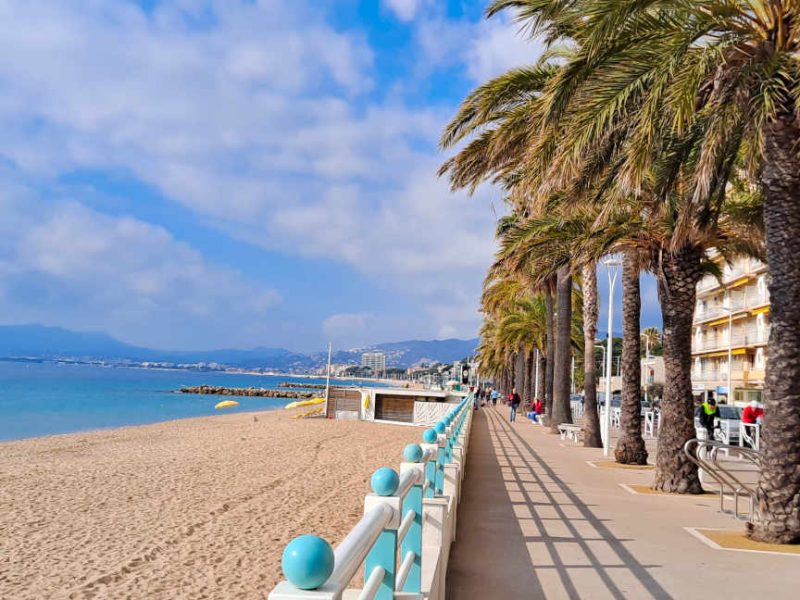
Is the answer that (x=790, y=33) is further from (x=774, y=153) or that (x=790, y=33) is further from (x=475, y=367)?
(x=475, y=367)

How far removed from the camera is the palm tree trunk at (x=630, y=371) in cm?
1455

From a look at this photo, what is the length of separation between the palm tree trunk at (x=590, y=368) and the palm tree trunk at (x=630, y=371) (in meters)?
4.04

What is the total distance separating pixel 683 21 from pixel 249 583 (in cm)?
815

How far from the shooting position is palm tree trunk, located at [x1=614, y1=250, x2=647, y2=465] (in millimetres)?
14555

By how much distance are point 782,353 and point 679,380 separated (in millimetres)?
3442

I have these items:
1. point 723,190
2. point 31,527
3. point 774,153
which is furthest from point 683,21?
point 31,527

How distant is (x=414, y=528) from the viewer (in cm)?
386

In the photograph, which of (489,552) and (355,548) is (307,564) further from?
(489,552)

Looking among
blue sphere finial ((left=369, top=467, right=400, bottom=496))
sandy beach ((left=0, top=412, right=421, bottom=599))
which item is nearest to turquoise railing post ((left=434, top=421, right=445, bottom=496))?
sandy beach ((left=0, top=412, right=421, bottom=599))

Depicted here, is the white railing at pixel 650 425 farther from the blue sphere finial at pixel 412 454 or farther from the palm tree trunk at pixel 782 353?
the blue sphere finial at pixel 412 454

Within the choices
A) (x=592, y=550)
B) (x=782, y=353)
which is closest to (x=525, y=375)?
(x=782, y=353)

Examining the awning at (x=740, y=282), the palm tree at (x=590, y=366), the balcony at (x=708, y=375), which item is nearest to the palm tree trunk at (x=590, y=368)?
the palm tree at (x=590, y=366)

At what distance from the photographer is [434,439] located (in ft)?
19.1

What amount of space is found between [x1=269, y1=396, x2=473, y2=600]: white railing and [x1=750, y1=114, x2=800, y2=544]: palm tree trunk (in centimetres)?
410
